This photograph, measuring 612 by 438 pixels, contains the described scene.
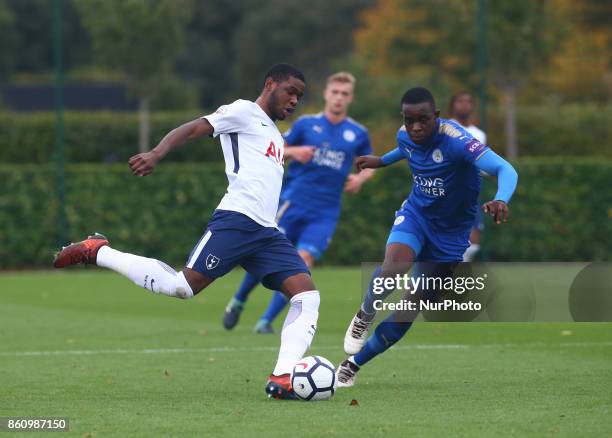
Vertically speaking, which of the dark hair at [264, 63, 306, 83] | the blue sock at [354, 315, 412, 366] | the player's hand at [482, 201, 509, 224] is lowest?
the blue sock at [354, 315, 412, 366]

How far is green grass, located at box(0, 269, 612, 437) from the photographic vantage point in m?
6.70

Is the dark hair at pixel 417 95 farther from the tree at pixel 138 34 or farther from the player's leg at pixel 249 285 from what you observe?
the tree at pixel 138 34

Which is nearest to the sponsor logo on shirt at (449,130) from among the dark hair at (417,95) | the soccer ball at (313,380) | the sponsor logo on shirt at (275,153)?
the dark hair at (417,95)

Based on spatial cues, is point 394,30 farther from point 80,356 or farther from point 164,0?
point 80,356

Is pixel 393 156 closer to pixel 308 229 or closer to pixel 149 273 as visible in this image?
pixel 149 273

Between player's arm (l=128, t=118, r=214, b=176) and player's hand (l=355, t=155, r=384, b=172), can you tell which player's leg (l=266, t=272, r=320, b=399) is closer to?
player's arm (l=128, t=118, r=214, b=176)

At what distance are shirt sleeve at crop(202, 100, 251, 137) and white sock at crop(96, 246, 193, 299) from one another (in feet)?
3.02

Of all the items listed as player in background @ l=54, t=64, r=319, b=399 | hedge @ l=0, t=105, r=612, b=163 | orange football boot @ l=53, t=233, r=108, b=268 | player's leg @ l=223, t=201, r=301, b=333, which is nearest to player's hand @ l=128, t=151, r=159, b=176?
player in background @ l=54, t=64, r=319, b=399

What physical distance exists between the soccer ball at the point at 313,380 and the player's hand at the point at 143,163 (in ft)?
4.99

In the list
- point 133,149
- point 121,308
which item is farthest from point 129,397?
point 133,149

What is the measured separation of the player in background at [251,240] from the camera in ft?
25.8

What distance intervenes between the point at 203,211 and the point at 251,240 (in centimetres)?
1356

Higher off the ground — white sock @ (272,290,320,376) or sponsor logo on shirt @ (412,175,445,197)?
sponsor logo on shirt @ (412,175,445,197)

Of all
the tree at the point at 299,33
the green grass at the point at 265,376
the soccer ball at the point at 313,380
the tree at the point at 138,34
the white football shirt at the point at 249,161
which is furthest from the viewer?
the tree at the point at 299,33
